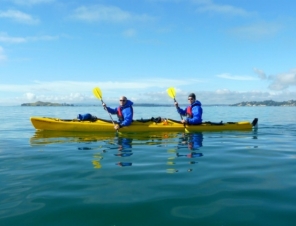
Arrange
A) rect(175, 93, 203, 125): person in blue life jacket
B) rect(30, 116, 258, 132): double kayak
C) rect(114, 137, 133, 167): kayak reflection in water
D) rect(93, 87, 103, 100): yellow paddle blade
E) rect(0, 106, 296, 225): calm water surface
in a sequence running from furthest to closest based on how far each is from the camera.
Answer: rect(93, 87, 103, 100): yellow paddle blade → rect(175, 93, 203, 125): person in blue life jacket → rect(30, 116, 258, 132): double kayak → rect(114, 137, 133, 167): kayak reflection in water → rect(0, 106, 296, 225): calm water surface

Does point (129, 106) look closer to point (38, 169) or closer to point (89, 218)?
point (38, 169)

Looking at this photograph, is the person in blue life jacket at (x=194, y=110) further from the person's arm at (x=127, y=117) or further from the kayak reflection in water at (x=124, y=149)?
the kayak reflection in water at (x=124, y=149)

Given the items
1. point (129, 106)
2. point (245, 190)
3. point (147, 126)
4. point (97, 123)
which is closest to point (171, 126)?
point (147, 126)

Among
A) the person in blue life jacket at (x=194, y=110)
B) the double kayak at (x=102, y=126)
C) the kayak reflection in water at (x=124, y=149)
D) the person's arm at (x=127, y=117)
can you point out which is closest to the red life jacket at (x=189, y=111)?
the person in blue life jacket at (x=194, y=110)

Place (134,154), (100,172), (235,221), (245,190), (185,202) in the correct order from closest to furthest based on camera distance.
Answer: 1. (235,221)
2. (185,202)
3. (245,190)
4. (100,172)
5. (134,154)

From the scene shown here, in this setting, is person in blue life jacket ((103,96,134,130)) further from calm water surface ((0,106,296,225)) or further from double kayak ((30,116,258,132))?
calm water surface ((0,106,296,225))

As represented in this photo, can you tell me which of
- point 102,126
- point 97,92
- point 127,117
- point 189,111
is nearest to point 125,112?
point 127,117

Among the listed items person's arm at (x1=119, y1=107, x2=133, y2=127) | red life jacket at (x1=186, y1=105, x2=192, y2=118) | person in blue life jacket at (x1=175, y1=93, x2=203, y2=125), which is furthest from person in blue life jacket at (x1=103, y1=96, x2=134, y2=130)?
Result: red life jacket at (x1=186, y1=105, x2=192, y2=118)

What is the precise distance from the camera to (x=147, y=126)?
46.2 feet

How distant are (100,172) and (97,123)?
7.84 meters

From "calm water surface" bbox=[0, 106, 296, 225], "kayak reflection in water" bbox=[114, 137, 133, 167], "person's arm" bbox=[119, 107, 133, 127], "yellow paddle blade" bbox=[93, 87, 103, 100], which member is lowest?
"calm water surface" bbox=[0, 106, 296, 225]

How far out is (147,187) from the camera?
5.20 meters

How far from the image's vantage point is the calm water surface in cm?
395

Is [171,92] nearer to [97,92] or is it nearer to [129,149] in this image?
[97,92]
